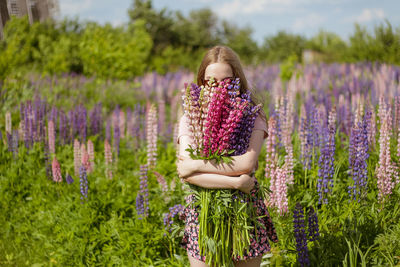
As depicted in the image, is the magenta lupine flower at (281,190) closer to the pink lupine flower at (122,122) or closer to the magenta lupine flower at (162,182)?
the magenta lupine flower at (162,182)

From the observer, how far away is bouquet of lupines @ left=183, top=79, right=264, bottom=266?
219 cm

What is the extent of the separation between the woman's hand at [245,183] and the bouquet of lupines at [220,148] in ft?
0.22

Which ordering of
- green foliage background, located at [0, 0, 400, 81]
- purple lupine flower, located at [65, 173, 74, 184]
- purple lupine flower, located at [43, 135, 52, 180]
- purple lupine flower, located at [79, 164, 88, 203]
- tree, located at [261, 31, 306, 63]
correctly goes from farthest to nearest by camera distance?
tree, located at [261, 31, 306, 63], green foliage background, located at [0, 0, 400, 81], purple lupine flower, located at [43, 135, 52, 180], purple lupine flower, located at [65, 173, 74, 184], purple lupine flower, located at [79, 164, 88, 203]

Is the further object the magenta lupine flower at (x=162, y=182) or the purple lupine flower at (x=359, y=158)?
the magenta lupine flower at (x=162, y=182)

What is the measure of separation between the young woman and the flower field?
1.00ft

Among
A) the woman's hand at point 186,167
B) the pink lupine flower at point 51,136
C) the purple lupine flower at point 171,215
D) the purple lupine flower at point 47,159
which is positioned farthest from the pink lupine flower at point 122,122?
the woman's hand at point 186,167

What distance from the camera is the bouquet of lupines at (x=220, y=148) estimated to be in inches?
86.1

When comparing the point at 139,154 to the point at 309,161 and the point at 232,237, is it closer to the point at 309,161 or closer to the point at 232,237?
the point at 309,161

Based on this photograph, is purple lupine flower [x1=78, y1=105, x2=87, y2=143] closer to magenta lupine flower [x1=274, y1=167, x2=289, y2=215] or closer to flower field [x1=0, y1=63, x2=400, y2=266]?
flower field [x1=0, y1=63, x2=400, y2=266]

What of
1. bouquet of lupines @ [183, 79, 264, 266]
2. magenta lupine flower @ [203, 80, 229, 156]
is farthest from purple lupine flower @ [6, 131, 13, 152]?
magenta lupine flower @ [203, 80, 229, 156]

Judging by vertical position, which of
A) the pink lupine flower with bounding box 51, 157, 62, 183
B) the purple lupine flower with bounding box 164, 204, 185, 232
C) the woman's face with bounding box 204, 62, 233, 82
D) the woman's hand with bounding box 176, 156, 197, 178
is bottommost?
the purple lupine flower with bounding box 164, 204, 185, 232

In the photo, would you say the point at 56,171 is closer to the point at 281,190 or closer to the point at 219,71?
the point at 281,190

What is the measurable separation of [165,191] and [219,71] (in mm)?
2068

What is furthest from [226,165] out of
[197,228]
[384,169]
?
[384,169]
